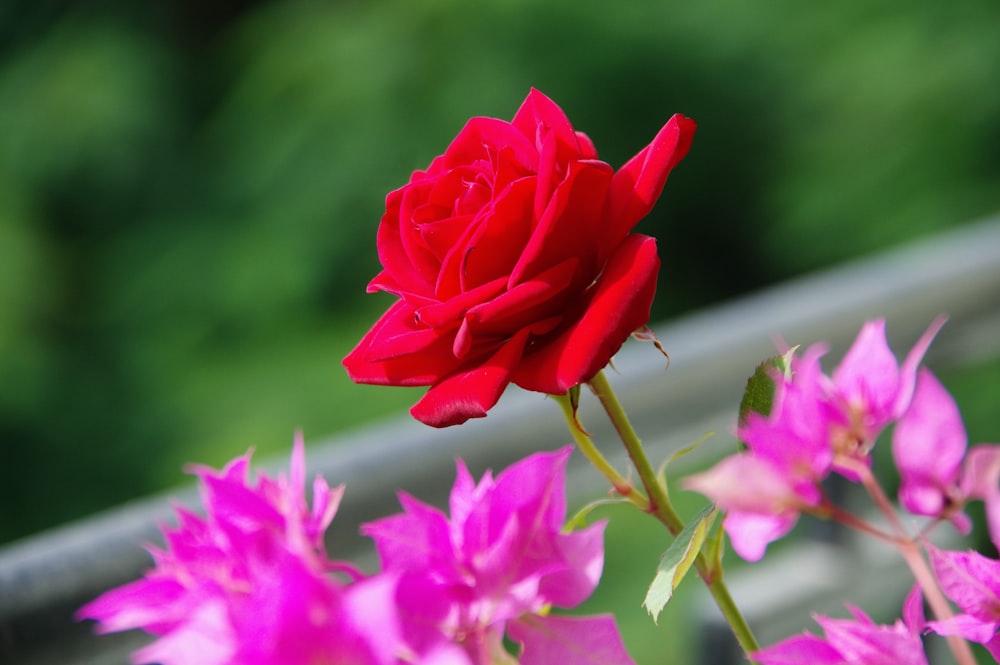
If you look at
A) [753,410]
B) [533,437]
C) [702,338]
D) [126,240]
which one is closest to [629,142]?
[126,240]

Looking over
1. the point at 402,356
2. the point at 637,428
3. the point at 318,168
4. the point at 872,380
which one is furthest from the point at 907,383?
the point at 318,168

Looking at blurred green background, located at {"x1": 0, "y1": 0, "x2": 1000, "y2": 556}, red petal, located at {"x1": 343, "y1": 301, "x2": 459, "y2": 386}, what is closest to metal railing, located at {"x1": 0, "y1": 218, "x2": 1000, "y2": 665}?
red petal, located at {"x1": 343, "y1": 301, "x2": 459, "y2": 386}

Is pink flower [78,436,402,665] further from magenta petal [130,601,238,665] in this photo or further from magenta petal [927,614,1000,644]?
magenta petal [927,614,1000,644]

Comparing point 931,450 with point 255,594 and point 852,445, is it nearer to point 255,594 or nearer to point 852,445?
point 852,445

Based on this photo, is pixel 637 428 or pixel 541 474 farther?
pixel 637 428

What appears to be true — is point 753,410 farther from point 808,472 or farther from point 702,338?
point 702,338

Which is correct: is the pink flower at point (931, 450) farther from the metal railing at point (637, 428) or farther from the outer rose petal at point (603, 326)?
the metal railing at point (637, 428)
